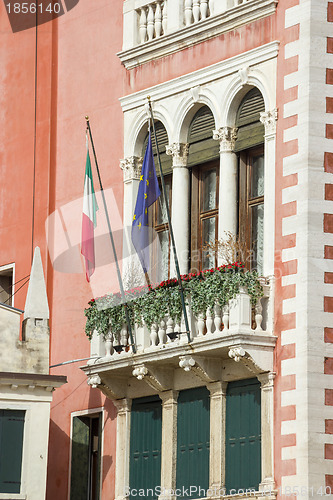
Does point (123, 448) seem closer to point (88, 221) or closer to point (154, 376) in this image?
point (154, 376)

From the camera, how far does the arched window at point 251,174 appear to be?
2616cm

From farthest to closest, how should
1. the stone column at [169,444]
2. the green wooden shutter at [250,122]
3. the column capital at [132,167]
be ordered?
the column capital at [132,167] < the stone column at [169,444] < the green wooden shutter at [250,122]

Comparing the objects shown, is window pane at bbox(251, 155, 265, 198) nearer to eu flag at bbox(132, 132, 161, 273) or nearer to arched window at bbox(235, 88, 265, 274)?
arched window at bbox(235, 88, 265, 274)

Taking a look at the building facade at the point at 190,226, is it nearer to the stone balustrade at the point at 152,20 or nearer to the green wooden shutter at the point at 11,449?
the stone balustrade at the point at 152,20

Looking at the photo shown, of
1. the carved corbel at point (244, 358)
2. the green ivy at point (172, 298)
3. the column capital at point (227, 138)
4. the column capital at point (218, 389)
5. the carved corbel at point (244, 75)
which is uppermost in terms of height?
the carved corbel at point (244, 75)

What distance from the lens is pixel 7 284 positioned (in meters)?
32.8

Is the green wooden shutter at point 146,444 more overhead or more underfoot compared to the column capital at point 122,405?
more underfoot

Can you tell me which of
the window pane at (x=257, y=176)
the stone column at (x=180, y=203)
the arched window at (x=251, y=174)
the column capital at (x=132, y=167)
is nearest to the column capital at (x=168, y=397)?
the stone column at (x=180, y=203)

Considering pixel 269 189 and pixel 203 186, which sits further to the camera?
pixel 203 186

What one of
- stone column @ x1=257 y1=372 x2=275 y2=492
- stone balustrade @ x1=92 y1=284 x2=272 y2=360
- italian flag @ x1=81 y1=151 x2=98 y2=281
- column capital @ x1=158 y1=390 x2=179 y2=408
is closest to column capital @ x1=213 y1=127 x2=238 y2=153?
italian flag @ x1=81 y1=151 x2=98 y2=281

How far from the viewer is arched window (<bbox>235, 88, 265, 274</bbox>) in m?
26.2

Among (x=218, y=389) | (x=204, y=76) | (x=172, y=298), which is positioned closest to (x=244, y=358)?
(x=218, y=389)

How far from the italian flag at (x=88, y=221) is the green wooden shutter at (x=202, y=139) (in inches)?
74.1

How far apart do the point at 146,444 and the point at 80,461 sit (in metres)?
2.32
